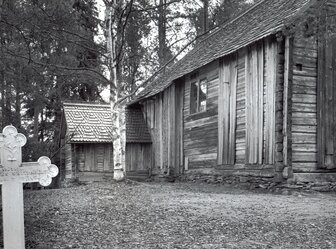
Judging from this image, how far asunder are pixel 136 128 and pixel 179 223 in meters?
17.3

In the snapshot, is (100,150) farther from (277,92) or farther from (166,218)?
(166,218)

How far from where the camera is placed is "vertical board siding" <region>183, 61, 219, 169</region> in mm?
17038

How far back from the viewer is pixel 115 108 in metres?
15.4

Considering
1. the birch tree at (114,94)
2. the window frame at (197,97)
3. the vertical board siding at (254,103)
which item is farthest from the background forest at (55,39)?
the window frame at (197,97)

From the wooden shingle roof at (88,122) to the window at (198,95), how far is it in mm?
5877

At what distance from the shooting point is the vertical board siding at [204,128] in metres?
17.0

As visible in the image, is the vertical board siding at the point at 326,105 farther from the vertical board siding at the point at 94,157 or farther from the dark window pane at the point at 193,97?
the vertical board siding at the point at 94,157

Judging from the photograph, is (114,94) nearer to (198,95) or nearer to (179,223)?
(198,95)

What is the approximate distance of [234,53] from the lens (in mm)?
15773

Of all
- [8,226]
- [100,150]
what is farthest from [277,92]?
[100,150]

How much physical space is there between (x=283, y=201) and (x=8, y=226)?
24.5 ft

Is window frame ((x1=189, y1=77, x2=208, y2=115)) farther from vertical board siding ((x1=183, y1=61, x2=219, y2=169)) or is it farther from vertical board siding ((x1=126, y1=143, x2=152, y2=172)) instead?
vertical board siding ((x1=126, y1=143, x2=152, y2=172))

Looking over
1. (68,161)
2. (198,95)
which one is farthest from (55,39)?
(68,161)

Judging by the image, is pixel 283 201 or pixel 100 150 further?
pixel 100 150
